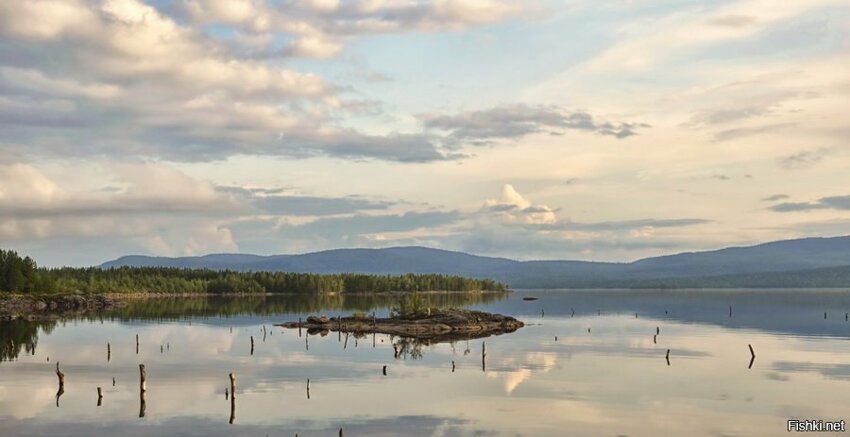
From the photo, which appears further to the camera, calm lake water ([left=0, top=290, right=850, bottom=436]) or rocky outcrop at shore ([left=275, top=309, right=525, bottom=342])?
rocky outcrop at shore ([left=275, top=309, right=525, bottom=342])

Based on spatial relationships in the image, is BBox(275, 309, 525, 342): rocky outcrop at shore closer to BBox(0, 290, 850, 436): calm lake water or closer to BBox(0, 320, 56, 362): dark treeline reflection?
BBox(0, 290, 850, 436): calm lake water

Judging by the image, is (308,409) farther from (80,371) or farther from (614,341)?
(614,341)

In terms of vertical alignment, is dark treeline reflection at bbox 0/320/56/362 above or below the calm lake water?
above

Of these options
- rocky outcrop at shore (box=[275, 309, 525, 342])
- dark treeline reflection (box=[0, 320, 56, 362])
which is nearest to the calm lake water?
dark treeline reflection (box=[0, 320, 56, 362])

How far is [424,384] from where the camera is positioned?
81.1 metres

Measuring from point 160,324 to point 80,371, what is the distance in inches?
3017

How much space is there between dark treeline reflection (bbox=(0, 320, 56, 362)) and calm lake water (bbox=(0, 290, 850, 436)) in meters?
0.62

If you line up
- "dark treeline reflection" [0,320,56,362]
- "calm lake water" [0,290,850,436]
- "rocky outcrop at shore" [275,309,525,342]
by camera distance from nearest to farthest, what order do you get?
"calm lake water" [0,290,850,436], "dark treeline reflection" [0,320,56,362], "rocky outcrop at shore" [275,309,525,342]

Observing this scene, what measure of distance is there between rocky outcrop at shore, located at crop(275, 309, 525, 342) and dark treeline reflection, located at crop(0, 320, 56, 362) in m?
42.6

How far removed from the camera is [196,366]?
9562 cm

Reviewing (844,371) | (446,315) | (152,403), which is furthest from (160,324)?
(844,371)

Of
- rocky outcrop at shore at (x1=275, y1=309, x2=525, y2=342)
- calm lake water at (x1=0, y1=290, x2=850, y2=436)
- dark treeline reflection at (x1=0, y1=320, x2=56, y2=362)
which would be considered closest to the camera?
calm lake water at (x1=0, y1=290, x2=850, y2=436)

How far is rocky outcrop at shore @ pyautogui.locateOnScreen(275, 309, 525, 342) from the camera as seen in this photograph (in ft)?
451

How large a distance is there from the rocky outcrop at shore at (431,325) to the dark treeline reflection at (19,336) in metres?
42.6
